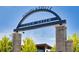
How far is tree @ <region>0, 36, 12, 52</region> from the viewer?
7.18ft

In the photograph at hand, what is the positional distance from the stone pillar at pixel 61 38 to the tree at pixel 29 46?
306mm

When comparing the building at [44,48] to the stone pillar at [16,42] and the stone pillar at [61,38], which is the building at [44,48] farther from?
the stone pillar at [16,42]

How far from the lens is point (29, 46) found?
7.23 ft

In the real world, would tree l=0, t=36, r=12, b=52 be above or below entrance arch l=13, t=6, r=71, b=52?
below

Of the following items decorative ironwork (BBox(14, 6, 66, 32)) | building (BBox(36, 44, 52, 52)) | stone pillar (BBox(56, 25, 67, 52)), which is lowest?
building (BBox(36, 44, 52, 52))

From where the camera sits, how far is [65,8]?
2213 millimetres

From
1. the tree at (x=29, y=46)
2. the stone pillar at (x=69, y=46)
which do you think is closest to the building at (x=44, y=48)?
the tree at (x=29, y=46)

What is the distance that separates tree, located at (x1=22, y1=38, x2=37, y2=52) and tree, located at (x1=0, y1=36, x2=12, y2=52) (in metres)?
0.18

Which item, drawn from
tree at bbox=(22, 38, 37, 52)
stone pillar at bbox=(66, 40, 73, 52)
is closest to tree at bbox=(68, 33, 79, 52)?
stone pillar at bbox=(66, 40, 73, 52)

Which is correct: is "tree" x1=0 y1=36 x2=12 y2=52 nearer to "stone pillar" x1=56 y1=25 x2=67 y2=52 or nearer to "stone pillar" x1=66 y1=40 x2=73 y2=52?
"stone pillar" x1=56 y1=25 x2=67 y2=52

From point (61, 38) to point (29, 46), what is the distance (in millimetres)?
427

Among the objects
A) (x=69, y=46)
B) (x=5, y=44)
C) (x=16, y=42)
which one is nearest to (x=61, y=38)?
(x=69, y=46)

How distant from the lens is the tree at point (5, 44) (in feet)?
7.18
